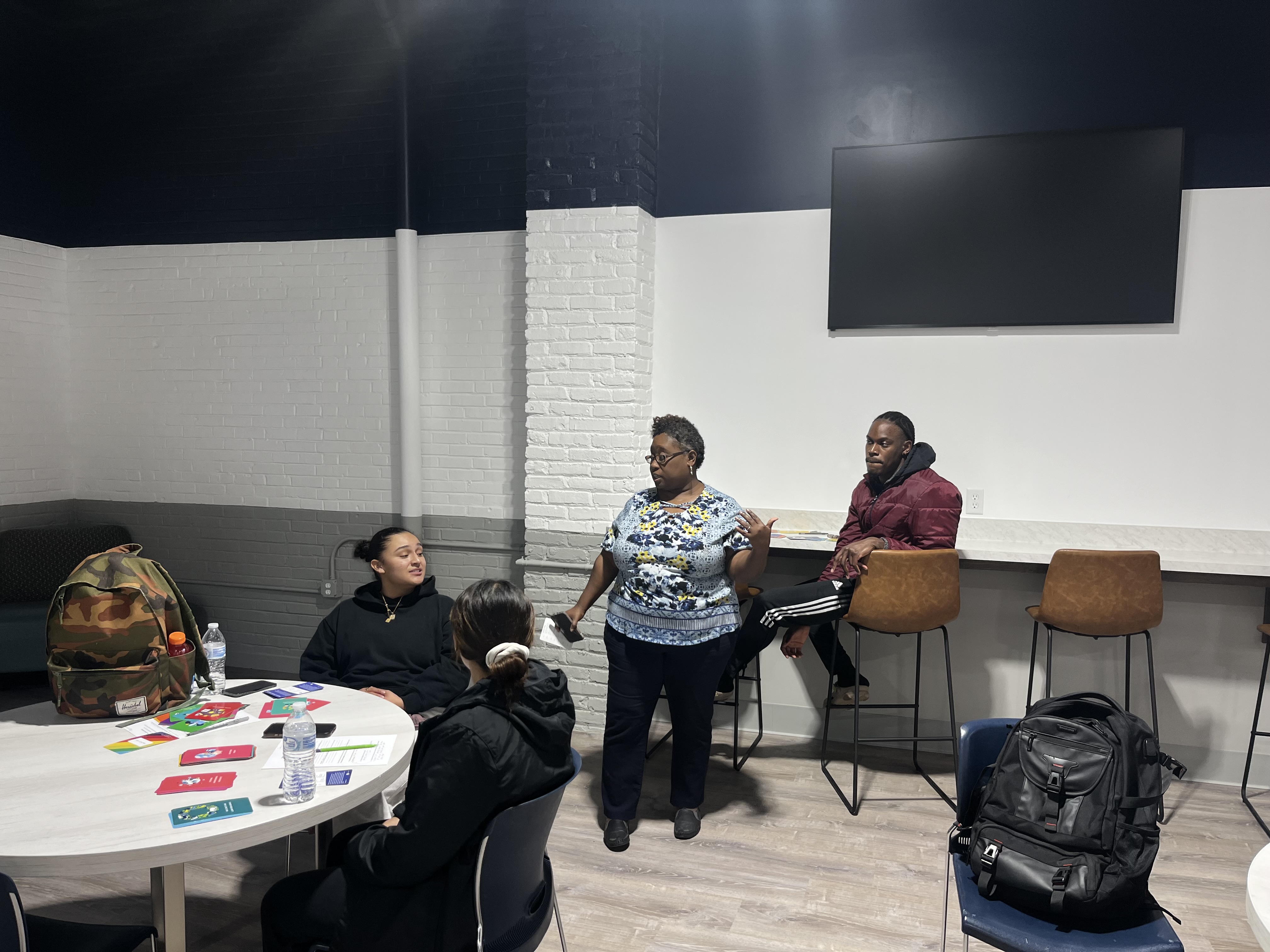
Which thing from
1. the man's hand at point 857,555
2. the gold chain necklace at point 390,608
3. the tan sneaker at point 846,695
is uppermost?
the man's hand at point 857,555

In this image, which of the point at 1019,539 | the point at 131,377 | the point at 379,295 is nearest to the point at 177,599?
the point at 379,295

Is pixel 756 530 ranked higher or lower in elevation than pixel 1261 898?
higher

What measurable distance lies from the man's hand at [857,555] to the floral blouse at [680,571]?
0.59m

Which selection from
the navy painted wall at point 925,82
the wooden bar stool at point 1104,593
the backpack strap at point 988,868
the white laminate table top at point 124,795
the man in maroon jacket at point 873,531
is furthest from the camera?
the navy painted wall at point 925,82

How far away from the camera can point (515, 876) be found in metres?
1.88

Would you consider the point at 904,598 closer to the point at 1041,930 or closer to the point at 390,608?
the point at 1041,930

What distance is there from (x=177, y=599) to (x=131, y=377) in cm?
384

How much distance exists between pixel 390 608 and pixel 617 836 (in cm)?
120

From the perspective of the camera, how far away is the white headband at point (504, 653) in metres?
1.88

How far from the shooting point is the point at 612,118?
444 centimetres

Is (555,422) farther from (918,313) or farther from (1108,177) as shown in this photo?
(1108,177)

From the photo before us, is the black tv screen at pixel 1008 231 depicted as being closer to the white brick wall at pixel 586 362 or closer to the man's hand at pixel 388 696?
the white brick wall at pixel 586 362

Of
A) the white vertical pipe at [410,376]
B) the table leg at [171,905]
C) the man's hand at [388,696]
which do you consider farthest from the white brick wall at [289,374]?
the table leg at [171,905]

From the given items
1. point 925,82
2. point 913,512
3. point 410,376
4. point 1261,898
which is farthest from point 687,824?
point 925,82
